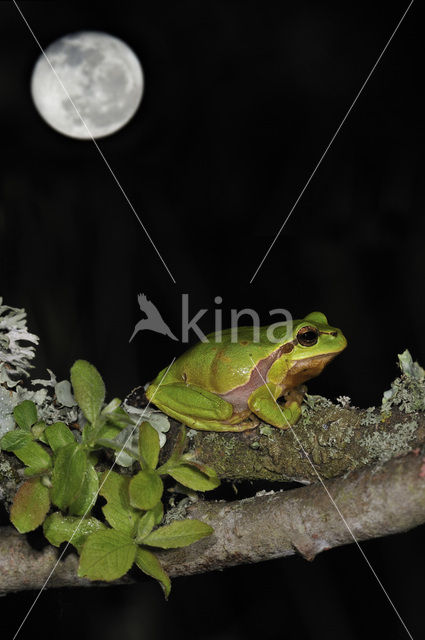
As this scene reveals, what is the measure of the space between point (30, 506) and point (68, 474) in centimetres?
18

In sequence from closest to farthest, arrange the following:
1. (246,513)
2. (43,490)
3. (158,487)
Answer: (158,487) < (43,490) < (246,513)

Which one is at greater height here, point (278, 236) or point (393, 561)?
point (278, 236)

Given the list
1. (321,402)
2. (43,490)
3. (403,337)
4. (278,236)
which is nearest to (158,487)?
(43,490)

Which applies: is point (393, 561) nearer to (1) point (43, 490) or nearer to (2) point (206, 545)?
(2) point (206, 545)

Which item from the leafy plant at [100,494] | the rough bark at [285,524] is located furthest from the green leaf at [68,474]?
the rough bark at [285,524]

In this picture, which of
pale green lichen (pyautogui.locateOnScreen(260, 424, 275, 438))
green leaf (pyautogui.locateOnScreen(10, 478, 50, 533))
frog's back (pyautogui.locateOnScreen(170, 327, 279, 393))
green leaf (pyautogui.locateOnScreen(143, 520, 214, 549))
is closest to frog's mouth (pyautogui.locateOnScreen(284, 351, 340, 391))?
frog's back (pyautogui.locateOnScreen(170, 327, 279, 393))

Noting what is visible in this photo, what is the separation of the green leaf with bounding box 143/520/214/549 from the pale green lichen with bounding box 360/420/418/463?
0.51 metres

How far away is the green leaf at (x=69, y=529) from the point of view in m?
1.58

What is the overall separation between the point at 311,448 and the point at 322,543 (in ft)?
1.03

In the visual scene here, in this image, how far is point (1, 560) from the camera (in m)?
1.86

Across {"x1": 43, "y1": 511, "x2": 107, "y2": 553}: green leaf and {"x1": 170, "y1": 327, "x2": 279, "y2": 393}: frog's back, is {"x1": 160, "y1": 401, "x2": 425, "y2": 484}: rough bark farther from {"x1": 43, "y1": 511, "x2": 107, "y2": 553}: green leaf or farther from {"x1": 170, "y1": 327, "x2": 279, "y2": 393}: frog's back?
{"x1": 43, "y1": 511, "x2": 107, "y2": 553}: green leaf

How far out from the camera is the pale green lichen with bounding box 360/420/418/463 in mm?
1689

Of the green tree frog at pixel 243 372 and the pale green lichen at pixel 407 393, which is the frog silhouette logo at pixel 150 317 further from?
the pale green lichen at pixel 407 393

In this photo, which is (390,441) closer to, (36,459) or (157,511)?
(157,511)
